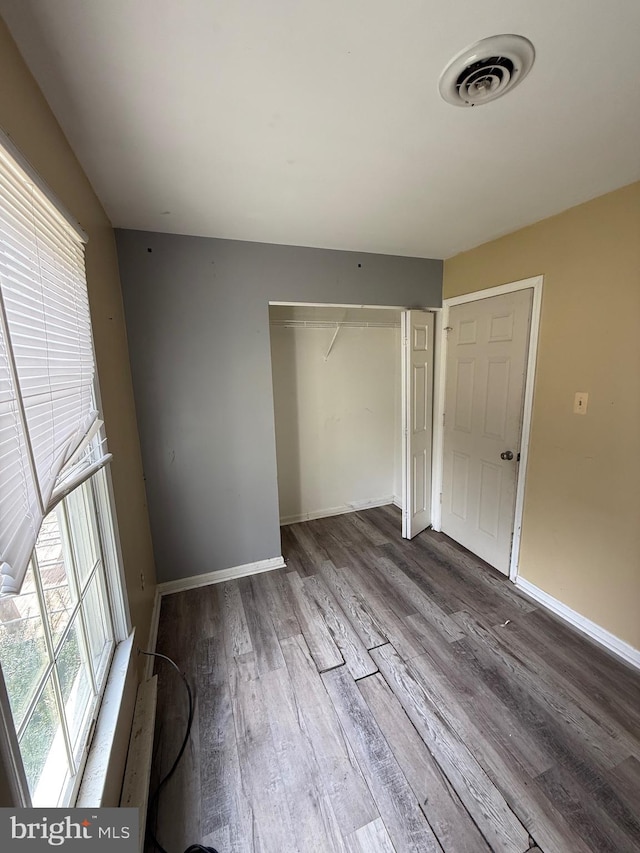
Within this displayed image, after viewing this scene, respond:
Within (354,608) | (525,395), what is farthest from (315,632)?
(525,395)

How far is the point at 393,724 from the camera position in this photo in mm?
1471

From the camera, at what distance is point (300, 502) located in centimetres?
343

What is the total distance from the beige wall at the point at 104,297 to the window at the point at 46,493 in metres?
0.17

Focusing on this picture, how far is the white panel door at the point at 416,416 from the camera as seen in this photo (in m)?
2.69

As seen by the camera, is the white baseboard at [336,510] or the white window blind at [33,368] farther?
the white baseboard at [336,510]

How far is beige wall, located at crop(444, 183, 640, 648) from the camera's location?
1.67 m

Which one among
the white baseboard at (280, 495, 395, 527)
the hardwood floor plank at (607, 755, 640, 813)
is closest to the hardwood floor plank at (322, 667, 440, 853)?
the hardwood floor plank at (607, 755, 640, 813)

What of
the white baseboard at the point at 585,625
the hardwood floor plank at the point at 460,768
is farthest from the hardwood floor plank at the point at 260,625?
the white baseboard at the point at 585,625

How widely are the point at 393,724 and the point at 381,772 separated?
0.20m

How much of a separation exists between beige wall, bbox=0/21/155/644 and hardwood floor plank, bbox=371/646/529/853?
52.3 inches

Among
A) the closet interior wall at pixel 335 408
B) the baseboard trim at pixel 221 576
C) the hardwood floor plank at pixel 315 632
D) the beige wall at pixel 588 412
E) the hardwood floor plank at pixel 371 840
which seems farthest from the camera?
the closet interior wall at pixel 335 408

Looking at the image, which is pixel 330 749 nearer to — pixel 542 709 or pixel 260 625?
pixel 260 625

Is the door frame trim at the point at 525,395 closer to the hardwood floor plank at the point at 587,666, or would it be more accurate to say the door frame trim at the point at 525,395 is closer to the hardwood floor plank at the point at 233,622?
the hardwood floor plank at the point at 587,666

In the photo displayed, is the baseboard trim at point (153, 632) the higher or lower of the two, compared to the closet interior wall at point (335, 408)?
lower
